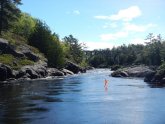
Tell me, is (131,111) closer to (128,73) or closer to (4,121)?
(4,121)

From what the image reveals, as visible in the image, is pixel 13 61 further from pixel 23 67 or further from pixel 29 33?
pixel 29 33

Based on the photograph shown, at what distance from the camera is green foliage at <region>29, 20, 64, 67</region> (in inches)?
4515

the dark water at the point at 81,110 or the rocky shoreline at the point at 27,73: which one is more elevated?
the rocky shoreline at the point at 27,73

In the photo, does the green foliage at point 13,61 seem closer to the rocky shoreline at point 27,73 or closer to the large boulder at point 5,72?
the rocky shoreline at point 27,73

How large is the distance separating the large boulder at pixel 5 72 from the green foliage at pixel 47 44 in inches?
1437

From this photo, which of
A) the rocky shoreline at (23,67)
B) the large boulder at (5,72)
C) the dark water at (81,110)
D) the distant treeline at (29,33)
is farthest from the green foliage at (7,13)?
the dark water at (81,110)

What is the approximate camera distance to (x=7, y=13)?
98.7 m

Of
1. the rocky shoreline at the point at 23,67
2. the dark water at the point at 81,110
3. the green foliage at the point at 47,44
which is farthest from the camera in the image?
the green foliage at the point at 47,44

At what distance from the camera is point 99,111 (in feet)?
107

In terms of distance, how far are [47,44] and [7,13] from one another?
20625 millimetres

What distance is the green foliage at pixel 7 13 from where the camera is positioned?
323ft

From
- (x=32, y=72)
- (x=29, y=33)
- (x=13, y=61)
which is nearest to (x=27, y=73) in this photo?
(x=32, y=72)

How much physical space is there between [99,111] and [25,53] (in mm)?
67305

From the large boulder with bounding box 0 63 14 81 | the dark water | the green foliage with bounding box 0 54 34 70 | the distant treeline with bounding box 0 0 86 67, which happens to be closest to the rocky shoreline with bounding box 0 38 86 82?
the large boulder with bounding box 0 63 14 81
